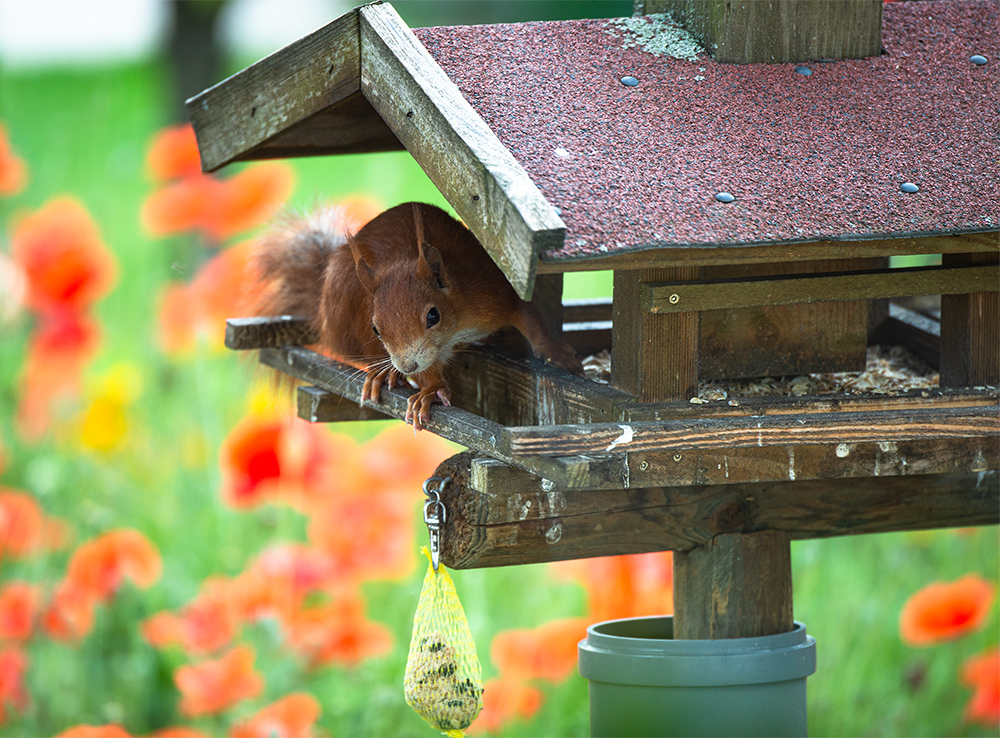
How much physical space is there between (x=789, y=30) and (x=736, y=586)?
94 cm

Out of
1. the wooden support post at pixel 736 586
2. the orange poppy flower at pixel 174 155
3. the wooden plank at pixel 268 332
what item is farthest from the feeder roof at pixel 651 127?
the orange poppy flower at pixel 174 155

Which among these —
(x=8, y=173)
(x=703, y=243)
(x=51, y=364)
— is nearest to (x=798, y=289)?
(x=703, y=243)

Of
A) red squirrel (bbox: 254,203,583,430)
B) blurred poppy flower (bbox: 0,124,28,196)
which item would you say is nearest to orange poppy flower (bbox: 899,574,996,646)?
red squirrel (bbox: 254,203,583,430)

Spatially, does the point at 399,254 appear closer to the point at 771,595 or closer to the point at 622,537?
the point at 622,537

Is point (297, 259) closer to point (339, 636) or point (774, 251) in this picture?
point (339, 636)

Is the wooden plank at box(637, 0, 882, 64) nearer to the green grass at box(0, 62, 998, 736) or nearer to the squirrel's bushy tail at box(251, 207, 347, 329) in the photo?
the squirrel's bushy tail at box(251, 207, 347, 329)

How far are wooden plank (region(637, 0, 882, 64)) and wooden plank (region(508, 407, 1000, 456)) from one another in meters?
0.65

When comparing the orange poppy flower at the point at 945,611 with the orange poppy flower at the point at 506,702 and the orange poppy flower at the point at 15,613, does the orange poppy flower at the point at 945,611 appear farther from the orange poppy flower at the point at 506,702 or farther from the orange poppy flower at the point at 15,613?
the orange poppy flower at the point at 15,613

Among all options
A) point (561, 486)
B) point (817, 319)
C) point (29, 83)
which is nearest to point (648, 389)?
point (561, 486)

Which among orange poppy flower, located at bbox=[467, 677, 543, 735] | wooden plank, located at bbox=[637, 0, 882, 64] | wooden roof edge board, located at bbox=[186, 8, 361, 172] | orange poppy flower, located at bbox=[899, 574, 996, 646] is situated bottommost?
orange poppy flower, located at bbox=[467, 677, 543, 735]

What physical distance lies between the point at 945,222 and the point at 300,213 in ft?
4.81

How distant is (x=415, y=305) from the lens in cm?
207

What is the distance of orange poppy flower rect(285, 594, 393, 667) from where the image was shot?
3.05 metres

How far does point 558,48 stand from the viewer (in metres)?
2.05
